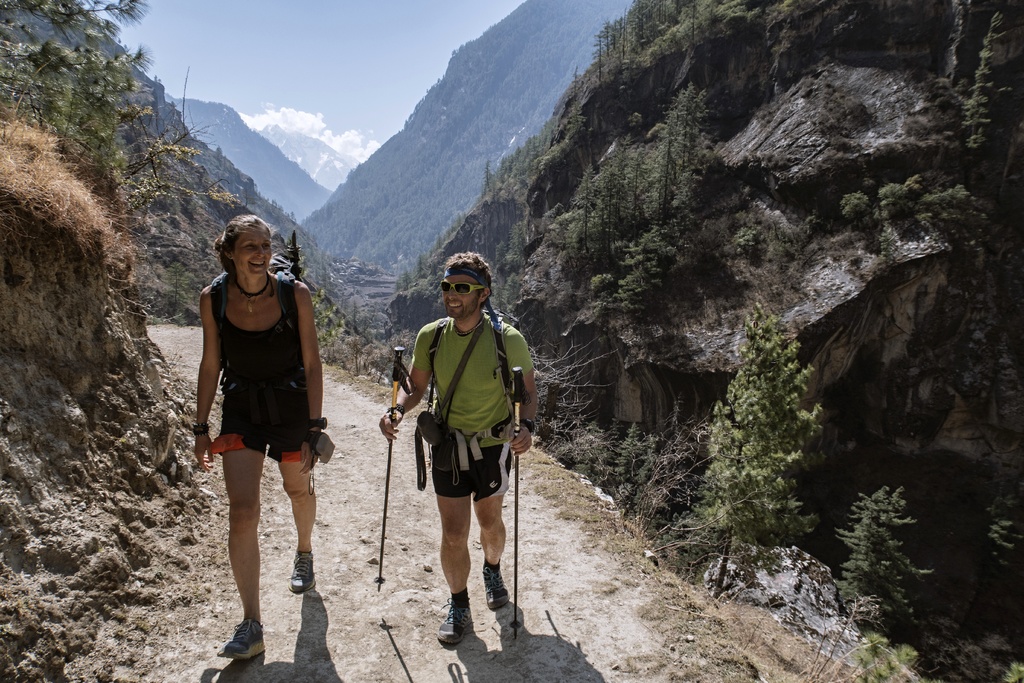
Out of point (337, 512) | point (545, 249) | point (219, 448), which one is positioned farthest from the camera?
point (545, 249)

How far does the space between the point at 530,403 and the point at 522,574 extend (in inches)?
75.7

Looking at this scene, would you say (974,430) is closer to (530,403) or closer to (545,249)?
(545,249)

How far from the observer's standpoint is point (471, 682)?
108 inches

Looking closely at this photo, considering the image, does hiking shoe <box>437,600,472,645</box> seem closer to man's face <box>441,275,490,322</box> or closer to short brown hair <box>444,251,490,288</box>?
man's face <box>441,275,490,322</box>

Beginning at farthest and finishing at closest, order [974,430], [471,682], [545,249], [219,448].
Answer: [545,249] < [974,430] < [471,682] < [219,448]

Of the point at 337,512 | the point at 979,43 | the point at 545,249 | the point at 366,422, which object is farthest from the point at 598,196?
the point at 337,512

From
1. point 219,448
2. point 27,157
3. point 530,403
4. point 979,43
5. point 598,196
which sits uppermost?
point 979,43

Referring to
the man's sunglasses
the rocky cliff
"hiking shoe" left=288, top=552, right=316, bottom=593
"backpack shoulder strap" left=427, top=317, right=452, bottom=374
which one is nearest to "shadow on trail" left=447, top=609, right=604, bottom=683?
"hiking shoe" left=288, top=552, right=316, bottom=593

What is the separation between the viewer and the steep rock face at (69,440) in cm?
235

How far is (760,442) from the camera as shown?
45.4 feet

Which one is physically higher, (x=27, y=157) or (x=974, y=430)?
(x=27, y=157)

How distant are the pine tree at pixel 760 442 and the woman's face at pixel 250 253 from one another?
12.4 meters

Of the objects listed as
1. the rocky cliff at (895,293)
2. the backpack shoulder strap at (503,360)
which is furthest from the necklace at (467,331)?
the rocky cliff at (895,293)

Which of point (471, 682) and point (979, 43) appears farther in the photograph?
point (979, 43)
